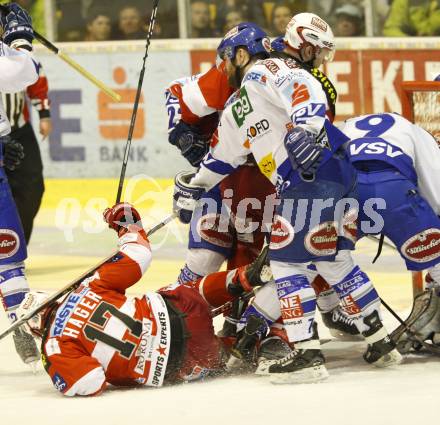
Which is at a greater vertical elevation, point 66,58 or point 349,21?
point 66,58

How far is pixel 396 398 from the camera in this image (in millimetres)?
Answer: 4969

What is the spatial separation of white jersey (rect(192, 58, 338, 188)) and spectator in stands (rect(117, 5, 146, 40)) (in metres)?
5.90

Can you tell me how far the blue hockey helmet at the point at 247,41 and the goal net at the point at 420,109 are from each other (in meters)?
1.01

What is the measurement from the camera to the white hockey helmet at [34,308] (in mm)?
5359

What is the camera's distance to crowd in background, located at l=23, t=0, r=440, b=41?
1045cm

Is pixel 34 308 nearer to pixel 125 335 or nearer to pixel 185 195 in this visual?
pixel 125 335

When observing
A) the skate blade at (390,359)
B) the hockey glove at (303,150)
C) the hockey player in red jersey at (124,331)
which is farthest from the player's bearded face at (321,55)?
the skate blade at (390,359)

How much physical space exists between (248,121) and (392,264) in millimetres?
2930

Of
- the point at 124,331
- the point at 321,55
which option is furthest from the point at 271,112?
the point at 124,331

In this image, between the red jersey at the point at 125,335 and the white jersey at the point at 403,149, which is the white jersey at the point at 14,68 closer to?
the red jersey at the point at 125,335

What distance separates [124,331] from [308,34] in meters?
1.48

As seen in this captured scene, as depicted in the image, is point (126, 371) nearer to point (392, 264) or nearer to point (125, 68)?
point (392, 264)

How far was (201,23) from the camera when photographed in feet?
36.9

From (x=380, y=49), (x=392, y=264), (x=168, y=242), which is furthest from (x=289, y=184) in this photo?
(x=380, y=49)
